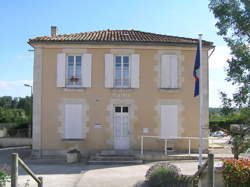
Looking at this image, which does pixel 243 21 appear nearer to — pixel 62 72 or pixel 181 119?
pixel 181 119

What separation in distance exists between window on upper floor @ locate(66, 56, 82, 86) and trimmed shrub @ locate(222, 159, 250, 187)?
33.0ft

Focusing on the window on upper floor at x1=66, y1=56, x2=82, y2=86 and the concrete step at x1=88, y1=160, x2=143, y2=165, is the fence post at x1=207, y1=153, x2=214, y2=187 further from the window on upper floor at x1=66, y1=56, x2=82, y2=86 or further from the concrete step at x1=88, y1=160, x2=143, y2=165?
the window on upper floor at x1=66, y1=56, x2=82, y2=86

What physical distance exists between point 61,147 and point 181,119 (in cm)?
572

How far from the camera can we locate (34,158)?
16.2 m

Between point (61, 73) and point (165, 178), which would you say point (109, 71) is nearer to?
point (61, 73)

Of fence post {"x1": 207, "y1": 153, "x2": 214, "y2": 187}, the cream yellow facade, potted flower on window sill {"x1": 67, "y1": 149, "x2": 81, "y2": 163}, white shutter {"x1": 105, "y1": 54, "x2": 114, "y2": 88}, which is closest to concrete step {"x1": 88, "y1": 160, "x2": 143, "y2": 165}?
potted flower on window sill {"x1": 67, "y1": 149, "x2": 81, "y2": 163}

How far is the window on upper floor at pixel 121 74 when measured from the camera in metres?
16.7

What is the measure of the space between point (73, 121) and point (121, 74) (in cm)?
313

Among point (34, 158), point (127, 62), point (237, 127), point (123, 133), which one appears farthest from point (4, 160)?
point (237, 127)

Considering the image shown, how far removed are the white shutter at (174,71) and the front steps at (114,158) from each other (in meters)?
3.79

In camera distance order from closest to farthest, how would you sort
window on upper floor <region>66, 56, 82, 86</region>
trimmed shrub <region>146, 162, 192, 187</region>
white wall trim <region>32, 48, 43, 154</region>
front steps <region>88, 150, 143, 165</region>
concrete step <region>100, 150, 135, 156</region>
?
trimmed shrub <region>146, 162, 192, 187</region>
front steps <region>88, 150, 143, 165</region>
concrete step <region>100, 150, 135, 156</region>
white wall trim <region>32, 48, 43, 154</region>
window on upper floor <region>66, 56, 82, 86</region>

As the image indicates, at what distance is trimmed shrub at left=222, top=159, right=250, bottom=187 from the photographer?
7.40m

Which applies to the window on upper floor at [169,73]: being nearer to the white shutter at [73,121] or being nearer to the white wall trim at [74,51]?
the white wall trim at [74,51]

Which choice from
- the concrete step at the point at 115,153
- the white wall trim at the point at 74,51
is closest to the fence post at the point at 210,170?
the concrete step at the point at 115,153
